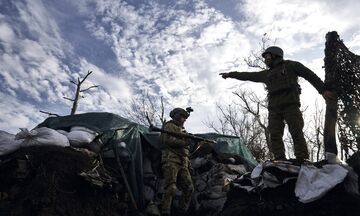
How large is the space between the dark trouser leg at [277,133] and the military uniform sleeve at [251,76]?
0.61m

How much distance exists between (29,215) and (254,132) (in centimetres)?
1694

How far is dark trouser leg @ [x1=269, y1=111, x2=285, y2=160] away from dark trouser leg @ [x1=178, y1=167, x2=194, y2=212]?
1.79 meters


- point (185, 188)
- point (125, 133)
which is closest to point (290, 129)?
point (185, 188)

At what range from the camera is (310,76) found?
160 inches

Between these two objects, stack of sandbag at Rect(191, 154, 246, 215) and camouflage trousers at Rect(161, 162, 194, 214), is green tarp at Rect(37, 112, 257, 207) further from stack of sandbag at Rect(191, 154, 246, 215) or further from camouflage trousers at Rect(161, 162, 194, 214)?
camouflage trousers at Rect(161, 162, 194, 214)

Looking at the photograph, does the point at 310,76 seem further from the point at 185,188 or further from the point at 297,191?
the point at 185,188

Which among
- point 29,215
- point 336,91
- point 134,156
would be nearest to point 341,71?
point 336,91

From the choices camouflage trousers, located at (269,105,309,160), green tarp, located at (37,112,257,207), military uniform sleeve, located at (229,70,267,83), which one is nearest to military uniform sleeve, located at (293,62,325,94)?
camouflage trousers, located at (269,105,309,160)

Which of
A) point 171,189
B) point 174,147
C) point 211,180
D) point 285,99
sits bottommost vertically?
point 171,189

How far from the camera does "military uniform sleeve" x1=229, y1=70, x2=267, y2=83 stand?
15.2 feet

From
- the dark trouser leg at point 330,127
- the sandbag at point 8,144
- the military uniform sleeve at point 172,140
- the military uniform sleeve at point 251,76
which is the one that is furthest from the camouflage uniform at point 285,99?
the sandbag at point 8,144

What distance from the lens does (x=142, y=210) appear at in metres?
5.57

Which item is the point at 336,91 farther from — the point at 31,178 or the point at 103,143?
the point at 31,178

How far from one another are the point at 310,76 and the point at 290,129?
74cm
